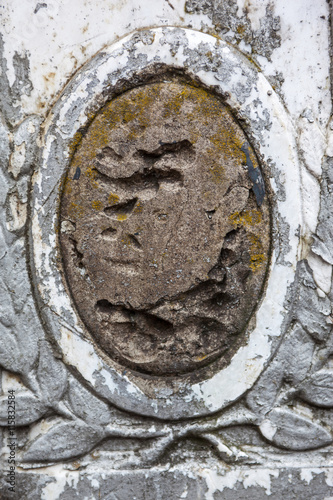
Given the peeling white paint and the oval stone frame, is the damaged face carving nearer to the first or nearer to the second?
the oval stone frame

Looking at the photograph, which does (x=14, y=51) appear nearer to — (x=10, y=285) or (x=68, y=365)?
(x=10, y=285)

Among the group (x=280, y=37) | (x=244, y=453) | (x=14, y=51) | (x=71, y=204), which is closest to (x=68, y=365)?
(x=71, y=204)

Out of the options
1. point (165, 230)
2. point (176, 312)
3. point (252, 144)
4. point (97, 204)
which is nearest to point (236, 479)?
point (176, 312)

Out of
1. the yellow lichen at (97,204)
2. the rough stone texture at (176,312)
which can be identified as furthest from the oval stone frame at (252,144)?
the yellow lichen at (97,204)

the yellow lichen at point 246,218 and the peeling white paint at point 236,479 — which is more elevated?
the yellow lichen at point 246,218

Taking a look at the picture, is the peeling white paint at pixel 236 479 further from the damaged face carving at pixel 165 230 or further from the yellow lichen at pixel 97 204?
the yellow lichen at pixel 97 204
